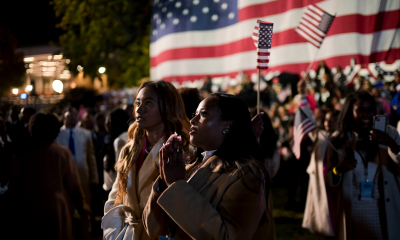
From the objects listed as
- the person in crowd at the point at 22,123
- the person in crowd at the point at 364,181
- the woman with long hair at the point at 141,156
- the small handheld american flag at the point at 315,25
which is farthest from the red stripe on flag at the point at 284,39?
the woman with long hair at the point at 141,156

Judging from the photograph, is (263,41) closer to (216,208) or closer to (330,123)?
(216,208)

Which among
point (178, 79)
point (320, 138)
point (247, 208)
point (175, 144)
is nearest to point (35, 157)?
point (175, 144)

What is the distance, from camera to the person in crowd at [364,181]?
157 inches

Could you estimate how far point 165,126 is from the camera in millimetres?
3174

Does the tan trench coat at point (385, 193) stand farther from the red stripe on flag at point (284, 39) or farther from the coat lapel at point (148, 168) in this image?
the red stripe on flag at point (284, 39)

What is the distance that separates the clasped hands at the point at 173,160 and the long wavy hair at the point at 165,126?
38.7 inches

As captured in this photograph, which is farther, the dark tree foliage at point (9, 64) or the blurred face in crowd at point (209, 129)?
the dark tree foliage at point (9, 64)

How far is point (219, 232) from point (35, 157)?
2560 millimetres

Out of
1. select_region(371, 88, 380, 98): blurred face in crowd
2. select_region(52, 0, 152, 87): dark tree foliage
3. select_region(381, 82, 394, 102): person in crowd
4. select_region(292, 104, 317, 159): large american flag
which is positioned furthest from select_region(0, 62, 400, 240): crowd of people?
select_region(52, 0, 152, 87): dark tree foliage

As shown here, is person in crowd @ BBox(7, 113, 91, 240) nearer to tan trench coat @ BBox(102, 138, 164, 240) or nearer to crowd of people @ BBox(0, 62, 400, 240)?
crowd of people @ BBox(0, 62, 400, 240)

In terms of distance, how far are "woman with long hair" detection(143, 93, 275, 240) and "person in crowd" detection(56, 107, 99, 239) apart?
4.81 meters

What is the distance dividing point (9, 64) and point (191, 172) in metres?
4.85

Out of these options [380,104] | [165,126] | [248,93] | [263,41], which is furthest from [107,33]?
[165,126]

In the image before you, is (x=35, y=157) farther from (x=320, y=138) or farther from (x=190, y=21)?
(x=190, y=21)
